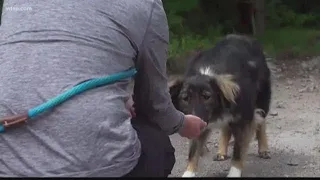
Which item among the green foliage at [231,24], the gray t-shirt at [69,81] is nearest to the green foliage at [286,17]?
the green foliage at [231,24]

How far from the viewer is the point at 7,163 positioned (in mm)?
2303

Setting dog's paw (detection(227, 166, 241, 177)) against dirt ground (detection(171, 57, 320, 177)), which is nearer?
dog's paw (detection(227, 166, 241, 177))

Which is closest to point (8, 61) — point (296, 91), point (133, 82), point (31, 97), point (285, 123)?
point (31, 97)

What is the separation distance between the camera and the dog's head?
190 inches

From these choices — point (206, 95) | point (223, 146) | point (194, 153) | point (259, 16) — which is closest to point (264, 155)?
point (223, 146)

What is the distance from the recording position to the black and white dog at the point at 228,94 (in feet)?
16.0

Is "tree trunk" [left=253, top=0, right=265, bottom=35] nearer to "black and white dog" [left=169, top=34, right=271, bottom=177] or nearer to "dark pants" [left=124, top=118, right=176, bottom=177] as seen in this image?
"black and white dog" [left=169, top=34, right=271, bottom=177]

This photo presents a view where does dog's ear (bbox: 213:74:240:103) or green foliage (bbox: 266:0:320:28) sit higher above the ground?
dog's ear (bbox: 213:74:240:103)

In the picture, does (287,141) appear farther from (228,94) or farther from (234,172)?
(228,94)

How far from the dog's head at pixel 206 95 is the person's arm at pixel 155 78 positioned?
6.74ft

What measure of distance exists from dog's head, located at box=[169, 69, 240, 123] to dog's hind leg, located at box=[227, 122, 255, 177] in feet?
1.28

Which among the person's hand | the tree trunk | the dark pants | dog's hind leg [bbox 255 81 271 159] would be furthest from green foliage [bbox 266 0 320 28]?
the dark pants

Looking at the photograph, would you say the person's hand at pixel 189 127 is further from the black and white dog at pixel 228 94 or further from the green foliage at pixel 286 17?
the green foliage at pixel 286 17

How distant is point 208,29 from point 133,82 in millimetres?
7550
